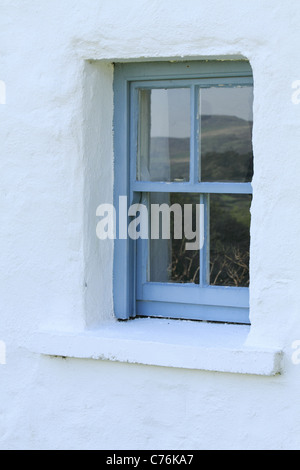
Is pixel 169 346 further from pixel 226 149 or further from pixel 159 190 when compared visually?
pixel 226 149

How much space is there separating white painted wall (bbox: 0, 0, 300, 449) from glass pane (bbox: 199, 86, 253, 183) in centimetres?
33

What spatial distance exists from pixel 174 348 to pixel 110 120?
1.09m

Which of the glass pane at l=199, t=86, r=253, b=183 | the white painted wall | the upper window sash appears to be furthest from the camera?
the glass pane at l=199, t=86, r=253, b=183

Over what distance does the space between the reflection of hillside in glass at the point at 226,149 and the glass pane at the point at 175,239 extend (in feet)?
0.59

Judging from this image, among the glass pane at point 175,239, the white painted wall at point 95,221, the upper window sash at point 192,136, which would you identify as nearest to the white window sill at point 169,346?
the white painted wall at point 95,221

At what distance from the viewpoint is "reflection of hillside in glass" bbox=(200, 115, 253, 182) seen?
3.76 m

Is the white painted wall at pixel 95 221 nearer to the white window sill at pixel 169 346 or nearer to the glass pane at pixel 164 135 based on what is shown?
the white window sill at pixel 169 346

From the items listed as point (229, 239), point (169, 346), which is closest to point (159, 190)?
point (229, 239)

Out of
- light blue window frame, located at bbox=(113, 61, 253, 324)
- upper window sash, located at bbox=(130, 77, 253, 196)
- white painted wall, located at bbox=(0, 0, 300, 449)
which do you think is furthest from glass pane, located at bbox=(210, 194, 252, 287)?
white painted wall, located at bbox=(0, 0, 300, 449)

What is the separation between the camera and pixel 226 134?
3891 mm

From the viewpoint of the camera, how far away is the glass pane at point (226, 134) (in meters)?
3.67

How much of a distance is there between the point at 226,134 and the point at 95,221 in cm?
78

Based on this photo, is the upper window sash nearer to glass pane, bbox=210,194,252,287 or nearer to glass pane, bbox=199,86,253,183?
glass pane, bbox=199,86,253,183

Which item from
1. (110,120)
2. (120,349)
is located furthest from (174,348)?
(110,120)
